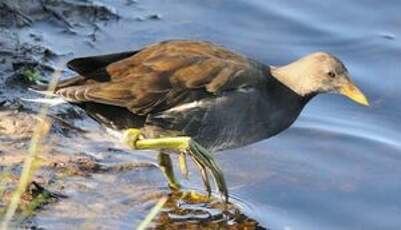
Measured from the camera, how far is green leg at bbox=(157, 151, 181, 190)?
7535mm

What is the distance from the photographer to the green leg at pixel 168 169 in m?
7.54

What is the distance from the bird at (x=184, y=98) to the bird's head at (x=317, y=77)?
0.31ft

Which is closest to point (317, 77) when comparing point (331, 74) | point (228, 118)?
point (331, 74)

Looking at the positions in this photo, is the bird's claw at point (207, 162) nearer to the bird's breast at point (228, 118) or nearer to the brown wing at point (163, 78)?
the bird's breast at point (228, 118)

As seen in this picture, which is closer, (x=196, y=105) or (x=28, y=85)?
(x=196, y=105)

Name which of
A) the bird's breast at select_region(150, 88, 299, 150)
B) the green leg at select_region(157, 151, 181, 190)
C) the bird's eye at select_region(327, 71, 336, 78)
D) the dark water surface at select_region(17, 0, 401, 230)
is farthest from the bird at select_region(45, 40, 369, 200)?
the dark water surface at select_region(17, 0, 401, 230)

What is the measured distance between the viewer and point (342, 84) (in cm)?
758

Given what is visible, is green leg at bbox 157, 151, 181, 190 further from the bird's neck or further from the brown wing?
the bird's neck

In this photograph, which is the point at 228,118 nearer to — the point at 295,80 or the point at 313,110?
the point at 295,80

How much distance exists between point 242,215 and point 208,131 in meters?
0.54

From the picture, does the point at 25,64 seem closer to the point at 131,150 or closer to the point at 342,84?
the point at 131,150

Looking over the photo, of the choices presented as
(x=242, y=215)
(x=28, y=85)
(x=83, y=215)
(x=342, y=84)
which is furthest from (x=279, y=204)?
(x=28, y=85)

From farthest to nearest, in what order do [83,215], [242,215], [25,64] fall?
[25,64] < [242,215] < [83,215]

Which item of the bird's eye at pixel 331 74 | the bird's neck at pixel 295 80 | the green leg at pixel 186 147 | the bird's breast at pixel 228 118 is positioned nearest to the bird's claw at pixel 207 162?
the green leg at pixel 186 147
